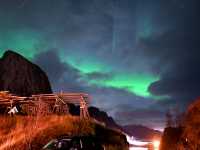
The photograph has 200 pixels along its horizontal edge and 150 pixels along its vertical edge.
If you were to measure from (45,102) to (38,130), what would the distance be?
8658mm

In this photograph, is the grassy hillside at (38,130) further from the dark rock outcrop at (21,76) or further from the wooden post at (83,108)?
the dark rock outcrop at (21,76)

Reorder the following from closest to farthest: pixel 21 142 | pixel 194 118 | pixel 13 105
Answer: pixel 194 118 → pixel 21 142 → pixel 13 105

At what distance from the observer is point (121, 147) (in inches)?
1578

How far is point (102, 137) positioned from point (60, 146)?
16.5 meters

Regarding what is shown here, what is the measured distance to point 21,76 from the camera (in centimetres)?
10238

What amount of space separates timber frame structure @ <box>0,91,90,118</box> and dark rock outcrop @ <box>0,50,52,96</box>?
55.9m

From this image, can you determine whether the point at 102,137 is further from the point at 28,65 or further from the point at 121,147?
the point at 28,65

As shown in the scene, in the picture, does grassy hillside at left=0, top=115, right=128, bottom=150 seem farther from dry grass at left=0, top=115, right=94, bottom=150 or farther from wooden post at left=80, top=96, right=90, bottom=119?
wooden post at left=80, top=96, right=90, bottom=119

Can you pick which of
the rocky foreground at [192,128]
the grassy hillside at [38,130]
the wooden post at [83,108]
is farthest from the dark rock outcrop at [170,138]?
the wooden post at [83,108]

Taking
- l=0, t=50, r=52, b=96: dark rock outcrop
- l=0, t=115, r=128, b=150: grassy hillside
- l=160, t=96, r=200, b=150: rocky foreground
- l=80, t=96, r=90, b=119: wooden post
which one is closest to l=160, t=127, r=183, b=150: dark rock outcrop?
l=0, t=115, r=128, b=150: grassy hillside

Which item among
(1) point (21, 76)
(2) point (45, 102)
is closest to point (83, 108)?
(2) point (45, 102)

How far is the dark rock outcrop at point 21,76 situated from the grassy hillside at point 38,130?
205 feet

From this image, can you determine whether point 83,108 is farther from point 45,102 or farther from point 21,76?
point 21,76

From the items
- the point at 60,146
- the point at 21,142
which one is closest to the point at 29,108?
the point at 21,142
